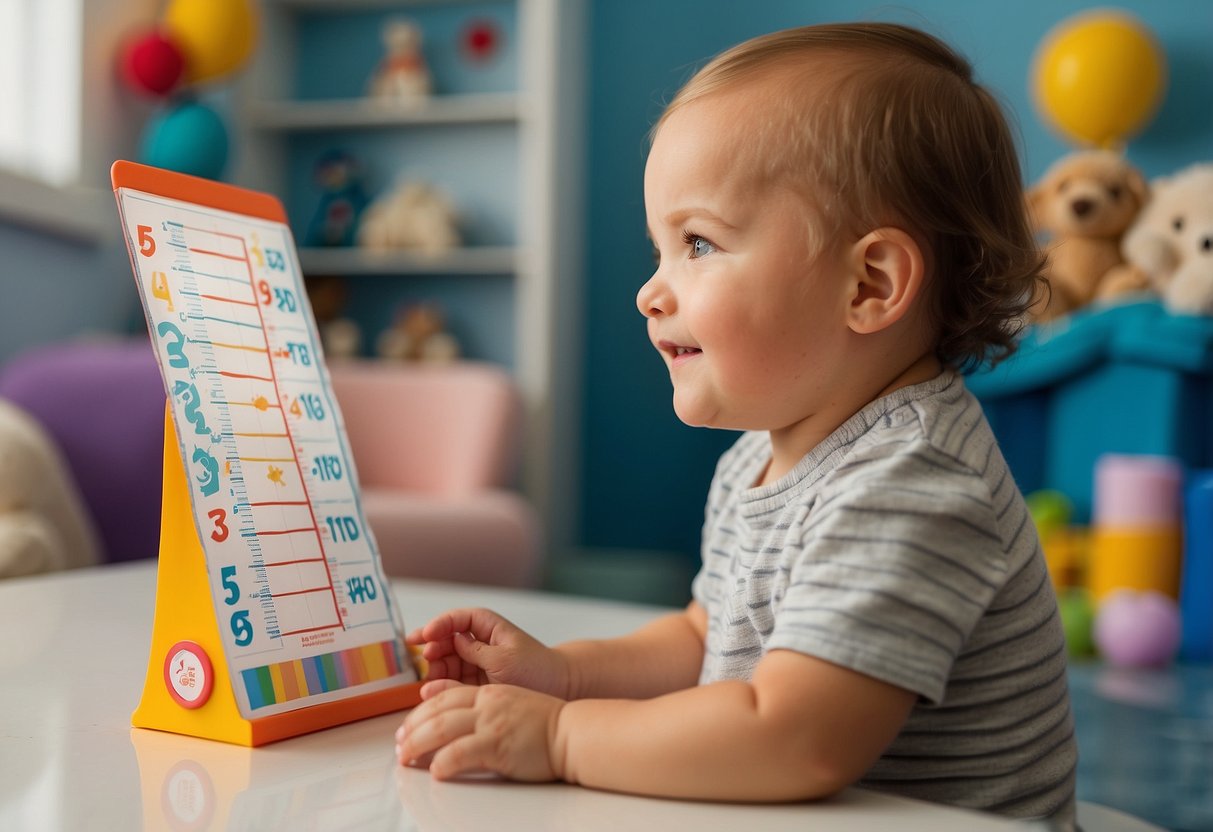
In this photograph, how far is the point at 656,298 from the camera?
0.69 m

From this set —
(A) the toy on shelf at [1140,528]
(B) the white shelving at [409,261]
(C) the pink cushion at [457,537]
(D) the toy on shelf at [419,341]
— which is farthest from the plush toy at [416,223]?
(A) the toy on shelf at [1140,528]

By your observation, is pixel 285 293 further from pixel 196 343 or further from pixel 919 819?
pixel 919 819

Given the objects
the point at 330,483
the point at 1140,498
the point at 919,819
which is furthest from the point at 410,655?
the point at 1140,498

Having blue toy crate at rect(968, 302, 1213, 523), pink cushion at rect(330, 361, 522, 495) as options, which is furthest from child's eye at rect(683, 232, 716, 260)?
pink cushion at rect(330, 361, 522, 495)

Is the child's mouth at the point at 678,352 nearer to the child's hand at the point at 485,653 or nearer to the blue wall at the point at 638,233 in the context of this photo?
the child's hand at the point at 485,653

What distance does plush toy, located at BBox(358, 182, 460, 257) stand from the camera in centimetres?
363

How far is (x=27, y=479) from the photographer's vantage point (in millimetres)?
1734

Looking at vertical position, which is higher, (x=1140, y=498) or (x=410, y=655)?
(x=410, y=655)

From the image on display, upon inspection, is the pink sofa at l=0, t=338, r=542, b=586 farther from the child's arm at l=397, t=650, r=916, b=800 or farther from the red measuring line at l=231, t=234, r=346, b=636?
the child's arm at l=397, t=650, r=916, b=800

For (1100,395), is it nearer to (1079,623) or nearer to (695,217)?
(1079,623)

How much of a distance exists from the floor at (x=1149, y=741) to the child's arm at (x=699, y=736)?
1.07 metres

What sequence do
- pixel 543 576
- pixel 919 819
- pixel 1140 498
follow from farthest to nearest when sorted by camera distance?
1. pixel 543 576
2. pixel 1140 498
3. pixel 919 819

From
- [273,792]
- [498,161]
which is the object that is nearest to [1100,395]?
[498,161]

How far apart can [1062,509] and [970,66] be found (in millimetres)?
2129
